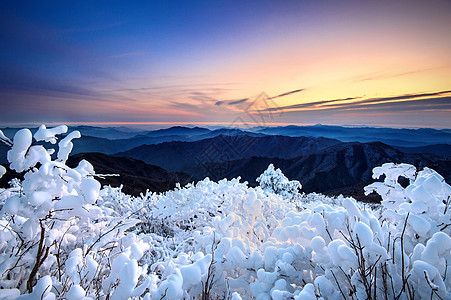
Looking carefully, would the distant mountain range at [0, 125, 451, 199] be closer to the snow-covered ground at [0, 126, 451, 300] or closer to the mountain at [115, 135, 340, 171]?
the mountain at [115, 135, 340, 171]

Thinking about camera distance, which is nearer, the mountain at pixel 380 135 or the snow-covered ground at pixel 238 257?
the snow-covered ground at pixel 238 257

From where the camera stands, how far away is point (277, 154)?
149875 mm

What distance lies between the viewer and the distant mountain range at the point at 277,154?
61.5 metres

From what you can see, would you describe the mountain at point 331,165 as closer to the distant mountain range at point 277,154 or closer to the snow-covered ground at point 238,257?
the distant mountain range at point 277,154

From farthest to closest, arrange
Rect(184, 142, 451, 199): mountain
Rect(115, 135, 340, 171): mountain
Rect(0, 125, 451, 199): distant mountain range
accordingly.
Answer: Rect(115, 135, 340, 171): mountain, Rect(184, 142, 451, 199): mountain, Rect(0, 125, 451, 199): distant mountain range

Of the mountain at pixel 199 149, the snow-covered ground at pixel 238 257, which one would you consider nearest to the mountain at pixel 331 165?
the mountain at pixel 199 149

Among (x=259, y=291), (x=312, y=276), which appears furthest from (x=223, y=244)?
(x=312, y=276)

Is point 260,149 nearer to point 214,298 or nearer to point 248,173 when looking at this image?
point 248,173

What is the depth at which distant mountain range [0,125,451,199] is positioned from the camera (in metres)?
61.5

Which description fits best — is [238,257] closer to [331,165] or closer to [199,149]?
Result: [331,165]

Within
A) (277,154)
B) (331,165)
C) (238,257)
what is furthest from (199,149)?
(238,257)

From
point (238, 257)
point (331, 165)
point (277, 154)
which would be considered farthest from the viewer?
point (277, 154)

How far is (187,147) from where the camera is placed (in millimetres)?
162250

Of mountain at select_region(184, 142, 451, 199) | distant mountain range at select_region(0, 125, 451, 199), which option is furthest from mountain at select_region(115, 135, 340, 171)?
mountain at select_region(184, 142, 451, 199)
